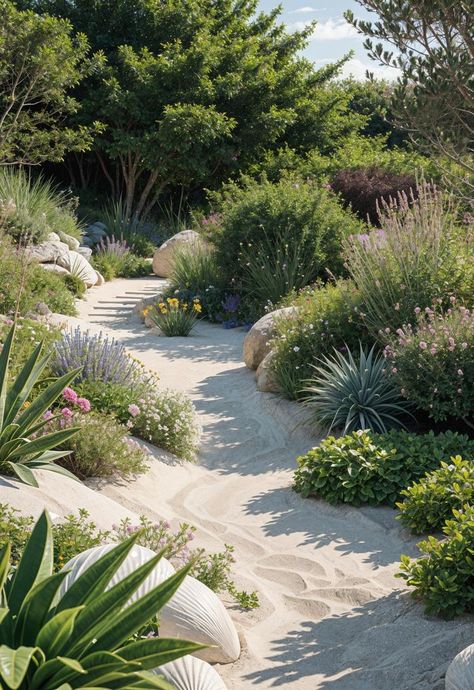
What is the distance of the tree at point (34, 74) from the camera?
16703mm

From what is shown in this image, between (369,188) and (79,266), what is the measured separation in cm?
538

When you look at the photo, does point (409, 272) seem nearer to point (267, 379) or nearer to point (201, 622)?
point (267, 379)

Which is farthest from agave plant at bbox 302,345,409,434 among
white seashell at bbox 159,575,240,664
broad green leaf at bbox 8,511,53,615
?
broad green leaf at bbox 8,511,53,615

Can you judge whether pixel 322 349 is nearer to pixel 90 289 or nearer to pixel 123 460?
pixel 123 460

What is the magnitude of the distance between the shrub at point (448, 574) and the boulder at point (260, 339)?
16.5 ft

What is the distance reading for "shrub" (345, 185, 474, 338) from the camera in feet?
26.3

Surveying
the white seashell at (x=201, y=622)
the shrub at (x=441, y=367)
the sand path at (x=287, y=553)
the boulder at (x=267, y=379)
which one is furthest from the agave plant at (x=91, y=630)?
the boulder at (x=267, y=379)

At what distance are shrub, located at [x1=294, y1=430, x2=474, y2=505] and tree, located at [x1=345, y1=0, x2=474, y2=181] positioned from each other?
251cm

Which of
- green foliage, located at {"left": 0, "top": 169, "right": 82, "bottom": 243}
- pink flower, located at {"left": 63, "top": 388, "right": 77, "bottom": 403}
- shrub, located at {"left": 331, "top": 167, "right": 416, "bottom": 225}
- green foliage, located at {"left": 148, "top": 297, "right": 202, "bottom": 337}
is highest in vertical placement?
shrub, located at {"left": 331, "top": 167, "right": 416, "bottom": 225}

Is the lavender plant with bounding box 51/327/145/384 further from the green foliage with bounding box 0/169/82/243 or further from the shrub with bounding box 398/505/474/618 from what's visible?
the green foliage with bounding box 0/169/82/243

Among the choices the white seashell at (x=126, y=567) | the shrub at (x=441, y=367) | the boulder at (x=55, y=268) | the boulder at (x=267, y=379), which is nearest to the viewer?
the white seashell at (x=126, y=567)

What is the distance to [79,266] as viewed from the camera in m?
14.3

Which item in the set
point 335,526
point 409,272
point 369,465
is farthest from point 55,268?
point 335,526

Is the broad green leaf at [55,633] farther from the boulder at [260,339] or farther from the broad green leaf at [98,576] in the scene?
the boulder at [260,339]
